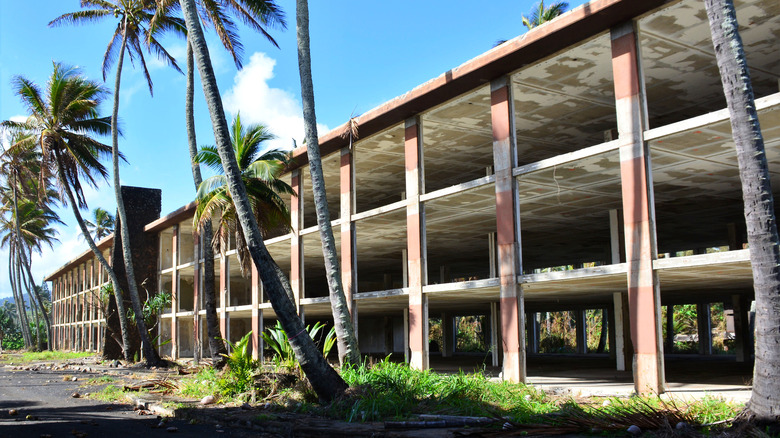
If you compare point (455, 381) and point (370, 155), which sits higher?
point (370, 155)

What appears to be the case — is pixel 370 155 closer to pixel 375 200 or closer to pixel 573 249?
pixel 375 200

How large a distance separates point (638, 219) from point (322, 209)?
21.7 ft

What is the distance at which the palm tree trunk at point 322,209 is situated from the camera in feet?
47.8

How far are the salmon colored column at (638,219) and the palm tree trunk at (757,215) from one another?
397 cm

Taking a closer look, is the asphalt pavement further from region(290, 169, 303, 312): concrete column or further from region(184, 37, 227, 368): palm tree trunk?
region(290, 169, 303, 312): concrete column

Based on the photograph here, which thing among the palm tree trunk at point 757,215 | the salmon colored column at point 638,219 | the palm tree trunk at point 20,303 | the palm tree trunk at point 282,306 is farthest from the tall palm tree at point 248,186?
the palm tree trunk at point 20,303

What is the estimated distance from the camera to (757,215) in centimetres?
816

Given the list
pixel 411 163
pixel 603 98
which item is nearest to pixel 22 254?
pixel 411 163

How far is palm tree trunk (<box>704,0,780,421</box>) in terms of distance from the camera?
7965 millimetres

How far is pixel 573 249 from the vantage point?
3281cm

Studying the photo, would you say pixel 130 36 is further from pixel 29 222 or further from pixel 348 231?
pixel 29 222

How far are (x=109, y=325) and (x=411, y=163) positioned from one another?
817 inches

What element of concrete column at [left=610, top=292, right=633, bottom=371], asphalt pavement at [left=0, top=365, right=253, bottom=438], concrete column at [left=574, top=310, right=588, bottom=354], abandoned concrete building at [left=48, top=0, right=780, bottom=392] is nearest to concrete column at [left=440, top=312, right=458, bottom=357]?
abandoned concrete building at [left=48, top=0, right=780, bottom=392]

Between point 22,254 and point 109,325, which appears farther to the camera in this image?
point 22,254
